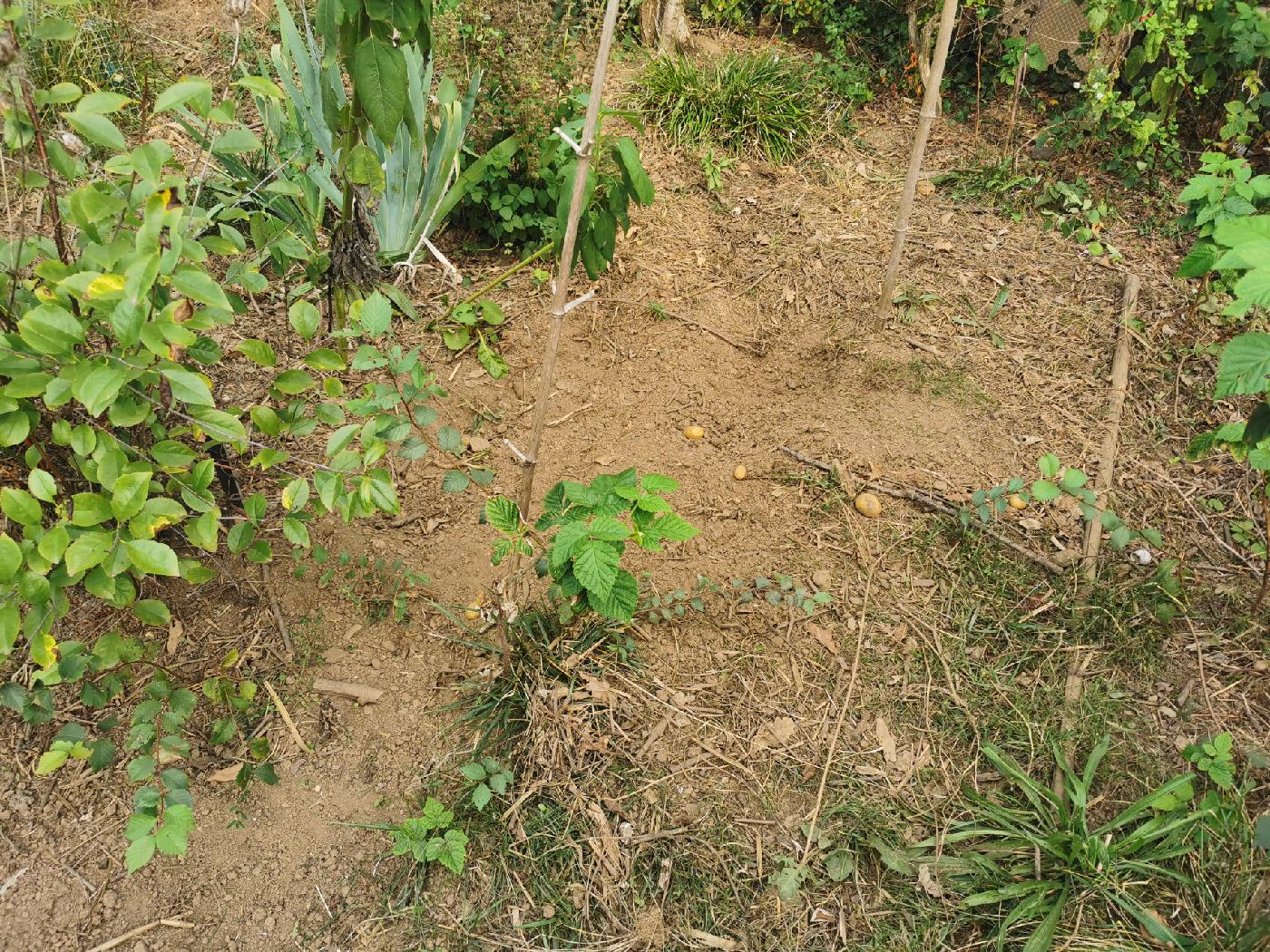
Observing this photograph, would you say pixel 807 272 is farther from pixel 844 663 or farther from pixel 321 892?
pixel 321 892

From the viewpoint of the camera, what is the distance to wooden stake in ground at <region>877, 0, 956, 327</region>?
290 centimetres

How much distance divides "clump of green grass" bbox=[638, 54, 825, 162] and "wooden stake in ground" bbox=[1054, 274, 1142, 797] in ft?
4.90

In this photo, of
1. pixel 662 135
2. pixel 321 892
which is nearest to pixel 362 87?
pixel 321 892

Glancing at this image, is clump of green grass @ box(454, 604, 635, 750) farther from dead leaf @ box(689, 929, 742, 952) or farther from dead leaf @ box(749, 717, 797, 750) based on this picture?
dead leaf @ box(689, 929, 742, 952)

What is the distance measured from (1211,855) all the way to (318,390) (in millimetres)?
2711

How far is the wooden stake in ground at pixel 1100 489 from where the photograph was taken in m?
2.42

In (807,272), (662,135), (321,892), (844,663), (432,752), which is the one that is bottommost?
(321,892)

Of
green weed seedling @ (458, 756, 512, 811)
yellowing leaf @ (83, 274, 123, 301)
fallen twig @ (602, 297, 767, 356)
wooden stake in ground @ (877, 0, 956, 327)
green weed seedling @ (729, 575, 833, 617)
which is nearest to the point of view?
yellowing leaf @ (83, 274, 123, 301)

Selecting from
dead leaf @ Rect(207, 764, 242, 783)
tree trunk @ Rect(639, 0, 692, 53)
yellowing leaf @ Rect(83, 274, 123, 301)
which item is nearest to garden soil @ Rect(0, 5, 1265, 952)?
dead leaf @ Rect(207, 764, 242, 783)

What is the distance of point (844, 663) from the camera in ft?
8.28

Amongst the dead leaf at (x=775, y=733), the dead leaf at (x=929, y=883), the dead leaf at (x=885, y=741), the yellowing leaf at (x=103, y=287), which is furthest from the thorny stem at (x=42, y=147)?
the dead leaf at (x=929, y=883)

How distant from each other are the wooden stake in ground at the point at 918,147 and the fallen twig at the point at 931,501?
0.69m

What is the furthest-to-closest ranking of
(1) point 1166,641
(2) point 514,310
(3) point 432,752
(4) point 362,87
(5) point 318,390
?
(2) point 514,310 < (5) point 318,390 < (1) point 1166,641 < (3) point 432,752 < (4) point 362,87

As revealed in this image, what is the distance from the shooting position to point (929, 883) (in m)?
2.14
